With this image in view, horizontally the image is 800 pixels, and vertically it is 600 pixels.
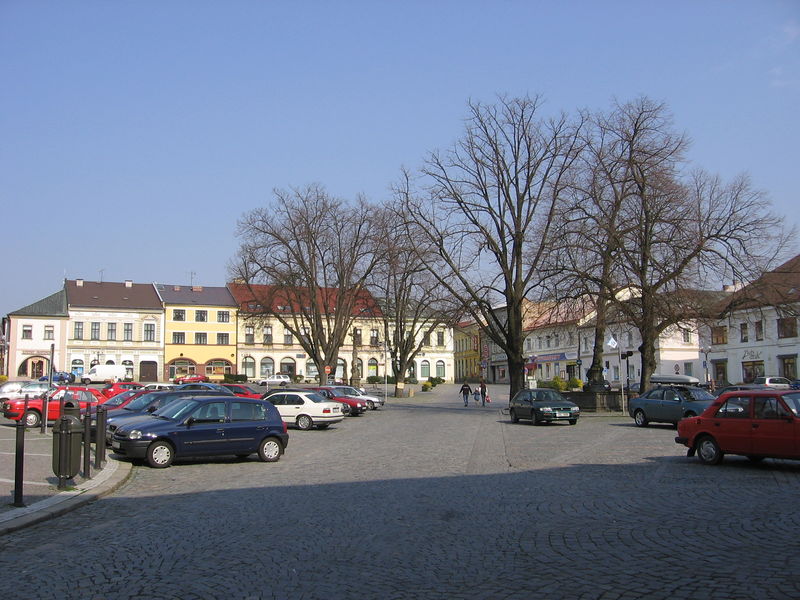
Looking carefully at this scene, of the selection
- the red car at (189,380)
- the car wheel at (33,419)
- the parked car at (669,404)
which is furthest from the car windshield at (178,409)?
the red car at (189,380)

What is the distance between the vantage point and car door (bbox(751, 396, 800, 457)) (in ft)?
45.9

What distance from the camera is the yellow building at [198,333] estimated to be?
92.6 meters

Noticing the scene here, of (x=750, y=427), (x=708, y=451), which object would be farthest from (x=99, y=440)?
(x=750, y=427)

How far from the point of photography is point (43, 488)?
41.6 feet

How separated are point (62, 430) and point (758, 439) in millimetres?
12427

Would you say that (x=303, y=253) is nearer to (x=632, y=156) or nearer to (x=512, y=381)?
(x=512, y=381)

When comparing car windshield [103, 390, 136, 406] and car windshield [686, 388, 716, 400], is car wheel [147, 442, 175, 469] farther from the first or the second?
car windshield [686, 388, 716, 400]

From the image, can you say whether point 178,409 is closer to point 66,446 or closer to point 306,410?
point 66,446

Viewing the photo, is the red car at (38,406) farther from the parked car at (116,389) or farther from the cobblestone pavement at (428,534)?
the cobblestone pavement at (428,534)

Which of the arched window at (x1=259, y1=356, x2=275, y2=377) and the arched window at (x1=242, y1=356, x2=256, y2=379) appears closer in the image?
the arched window at (x1=242, y1=356, x2=256, y2=379)

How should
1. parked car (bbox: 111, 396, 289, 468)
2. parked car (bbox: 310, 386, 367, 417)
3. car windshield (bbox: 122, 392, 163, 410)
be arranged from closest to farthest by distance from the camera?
1. parked car (bbox: 111, 396, 289, 468)
2. car windshield (bbox: 122, 392, 163, 410)
3. parked car (bbox: 310, 386, 367, 417)

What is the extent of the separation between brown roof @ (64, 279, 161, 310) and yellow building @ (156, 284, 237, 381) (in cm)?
174

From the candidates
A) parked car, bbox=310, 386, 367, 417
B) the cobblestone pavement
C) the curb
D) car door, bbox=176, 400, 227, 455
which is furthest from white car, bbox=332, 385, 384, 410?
the curb

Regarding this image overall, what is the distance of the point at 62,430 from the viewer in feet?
41.2
